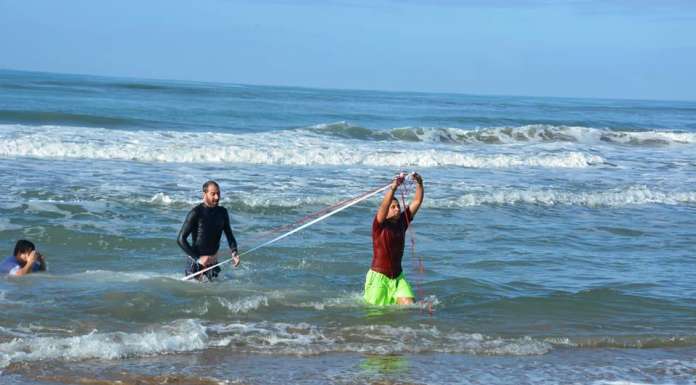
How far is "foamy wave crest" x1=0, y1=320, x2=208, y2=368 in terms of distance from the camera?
7.38m

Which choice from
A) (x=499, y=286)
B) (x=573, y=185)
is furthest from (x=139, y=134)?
(x=499, y=286)

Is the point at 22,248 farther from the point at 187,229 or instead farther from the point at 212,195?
the point at 212,195

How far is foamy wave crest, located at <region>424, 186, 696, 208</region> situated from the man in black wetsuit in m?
7.26

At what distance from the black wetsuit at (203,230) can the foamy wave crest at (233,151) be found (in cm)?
1242

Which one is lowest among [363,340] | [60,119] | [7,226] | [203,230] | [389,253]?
[363,340]

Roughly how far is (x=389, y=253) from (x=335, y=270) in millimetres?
2570

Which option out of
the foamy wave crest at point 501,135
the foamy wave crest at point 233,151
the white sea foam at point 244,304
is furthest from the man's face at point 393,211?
the foamy wave crest at point 501,135

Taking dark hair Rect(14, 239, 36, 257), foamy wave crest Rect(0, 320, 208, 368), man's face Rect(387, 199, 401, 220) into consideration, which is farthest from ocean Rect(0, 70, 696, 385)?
man's face Rect(387, 199, 401, 220)

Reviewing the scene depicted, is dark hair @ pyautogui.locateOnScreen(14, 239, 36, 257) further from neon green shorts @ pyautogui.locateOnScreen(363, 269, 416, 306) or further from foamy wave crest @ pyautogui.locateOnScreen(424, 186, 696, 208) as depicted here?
foamy wave crest @ pyautogui.locateOnScreen(424, 186, 696, 208)

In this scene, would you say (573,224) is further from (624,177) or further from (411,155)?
(411,155)

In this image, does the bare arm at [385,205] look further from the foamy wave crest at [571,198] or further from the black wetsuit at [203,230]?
the foamy wave crest at [571,198]

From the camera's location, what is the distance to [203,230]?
9609 mm

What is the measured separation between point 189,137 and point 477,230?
1371cm

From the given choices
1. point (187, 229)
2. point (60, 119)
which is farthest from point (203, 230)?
point (60, 119)
